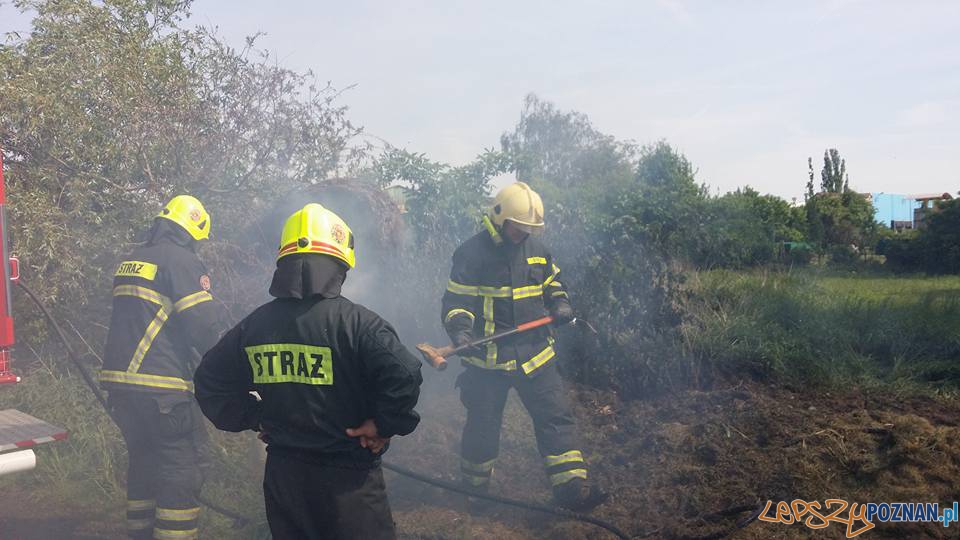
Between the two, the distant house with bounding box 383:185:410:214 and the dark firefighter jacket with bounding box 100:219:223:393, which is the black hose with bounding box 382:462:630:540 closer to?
the dark firefighter jacket with bounding box 100:219:223:393

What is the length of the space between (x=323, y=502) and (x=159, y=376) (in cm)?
190

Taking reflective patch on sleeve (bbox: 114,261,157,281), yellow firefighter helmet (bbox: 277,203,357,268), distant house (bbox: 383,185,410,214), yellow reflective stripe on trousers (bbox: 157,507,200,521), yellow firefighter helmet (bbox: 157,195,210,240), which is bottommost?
yellow reflective stripe on trousers (bbox: 157,507,200,521)

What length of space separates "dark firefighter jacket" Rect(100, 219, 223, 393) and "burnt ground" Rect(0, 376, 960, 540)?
4.40 feet

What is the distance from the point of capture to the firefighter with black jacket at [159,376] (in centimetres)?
411

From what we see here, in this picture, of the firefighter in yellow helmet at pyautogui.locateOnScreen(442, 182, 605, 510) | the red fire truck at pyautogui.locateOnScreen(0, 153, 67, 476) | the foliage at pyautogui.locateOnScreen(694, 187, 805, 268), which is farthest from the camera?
the foliage at pyautogui.locateOnScreen(694, 187, 805, 268)

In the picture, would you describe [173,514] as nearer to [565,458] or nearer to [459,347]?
[459,347]

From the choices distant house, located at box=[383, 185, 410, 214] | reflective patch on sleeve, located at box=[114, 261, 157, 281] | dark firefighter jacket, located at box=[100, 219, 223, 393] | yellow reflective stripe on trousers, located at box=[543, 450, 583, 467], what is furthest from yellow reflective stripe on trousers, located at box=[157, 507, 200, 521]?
distant house, located at box=[383, 185, 410, 214]

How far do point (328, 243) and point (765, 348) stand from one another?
14.1 feet

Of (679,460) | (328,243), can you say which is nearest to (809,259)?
(679,460)

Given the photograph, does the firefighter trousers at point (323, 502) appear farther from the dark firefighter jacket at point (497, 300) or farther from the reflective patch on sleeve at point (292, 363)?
the dark firefighter jacket at point (497, 300)

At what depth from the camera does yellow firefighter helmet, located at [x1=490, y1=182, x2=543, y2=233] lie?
4773 millimetres

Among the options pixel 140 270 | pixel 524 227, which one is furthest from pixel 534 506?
pixel 140 270

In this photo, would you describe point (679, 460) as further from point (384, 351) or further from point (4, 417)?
point (4, 417)

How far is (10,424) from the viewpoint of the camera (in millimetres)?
4289
